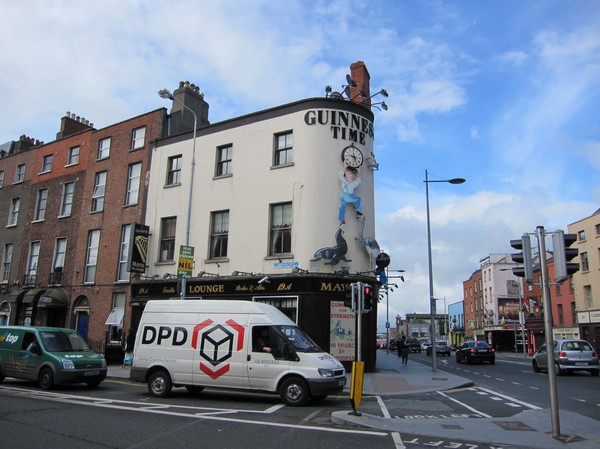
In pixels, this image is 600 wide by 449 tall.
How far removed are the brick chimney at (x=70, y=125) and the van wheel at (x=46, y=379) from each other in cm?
2293

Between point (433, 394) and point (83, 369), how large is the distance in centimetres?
1013

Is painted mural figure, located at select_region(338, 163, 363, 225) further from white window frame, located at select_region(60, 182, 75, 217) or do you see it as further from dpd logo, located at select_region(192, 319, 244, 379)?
white window frame, located at select_region(60, 182, 75, 217)

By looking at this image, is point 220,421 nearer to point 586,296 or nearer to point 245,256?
point 245,256

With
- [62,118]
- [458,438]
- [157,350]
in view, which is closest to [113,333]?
[157,350]

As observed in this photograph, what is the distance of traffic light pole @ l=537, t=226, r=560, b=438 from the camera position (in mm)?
8062

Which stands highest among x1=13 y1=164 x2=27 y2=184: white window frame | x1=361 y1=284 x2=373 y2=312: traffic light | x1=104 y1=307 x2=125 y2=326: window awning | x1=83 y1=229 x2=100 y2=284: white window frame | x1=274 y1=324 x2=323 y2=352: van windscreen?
x1=13 y1=164 x2=27 y2=184: white window frame

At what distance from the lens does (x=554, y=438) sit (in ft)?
26.3

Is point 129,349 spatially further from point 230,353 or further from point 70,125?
point 70,125

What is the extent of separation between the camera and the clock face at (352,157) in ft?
70.2

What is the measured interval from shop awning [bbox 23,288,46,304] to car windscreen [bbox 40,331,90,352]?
15.6m

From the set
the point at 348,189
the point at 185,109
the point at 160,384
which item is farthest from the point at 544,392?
the point at 185,109

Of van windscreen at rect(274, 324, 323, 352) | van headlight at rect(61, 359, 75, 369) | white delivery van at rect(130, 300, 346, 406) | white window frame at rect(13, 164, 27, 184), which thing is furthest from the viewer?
white window frame at rect(13, 164, 27, 184)

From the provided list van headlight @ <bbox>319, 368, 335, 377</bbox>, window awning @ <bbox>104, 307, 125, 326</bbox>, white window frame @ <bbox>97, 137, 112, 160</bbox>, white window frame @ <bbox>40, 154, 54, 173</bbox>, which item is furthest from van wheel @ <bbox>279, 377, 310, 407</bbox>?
white window frame @ <bbox>40, 154, 54, 173</bbox>

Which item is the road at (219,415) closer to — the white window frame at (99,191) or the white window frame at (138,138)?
the white window frame at (99,191)
